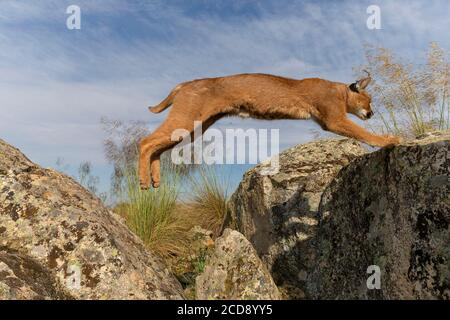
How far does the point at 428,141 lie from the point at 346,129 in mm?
2029

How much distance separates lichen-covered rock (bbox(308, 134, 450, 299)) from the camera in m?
3.48

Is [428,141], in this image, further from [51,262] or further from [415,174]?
[51,262]

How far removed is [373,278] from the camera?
416cm

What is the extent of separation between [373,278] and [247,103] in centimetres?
290

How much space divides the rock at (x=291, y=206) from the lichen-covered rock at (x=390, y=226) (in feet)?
3.99

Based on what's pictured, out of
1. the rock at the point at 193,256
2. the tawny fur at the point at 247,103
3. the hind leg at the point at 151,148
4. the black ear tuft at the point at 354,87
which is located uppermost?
the black ear tuft at the point at 354,87

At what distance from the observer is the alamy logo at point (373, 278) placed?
4.08 m

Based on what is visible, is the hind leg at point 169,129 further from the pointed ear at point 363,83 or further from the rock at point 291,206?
the pointed ear at point 363,83

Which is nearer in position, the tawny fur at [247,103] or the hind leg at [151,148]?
the hind leg at [151,148]

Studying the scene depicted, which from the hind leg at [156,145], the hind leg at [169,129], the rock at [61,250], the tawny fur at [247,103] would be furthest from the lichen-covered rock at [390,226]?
the hind leg at [156,145]

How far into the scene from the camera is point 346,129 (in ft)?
19.1

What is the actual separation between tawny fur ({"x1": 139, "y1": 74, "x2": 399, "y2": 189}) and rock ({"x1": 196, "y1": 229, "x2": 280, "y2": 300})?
193 cm
